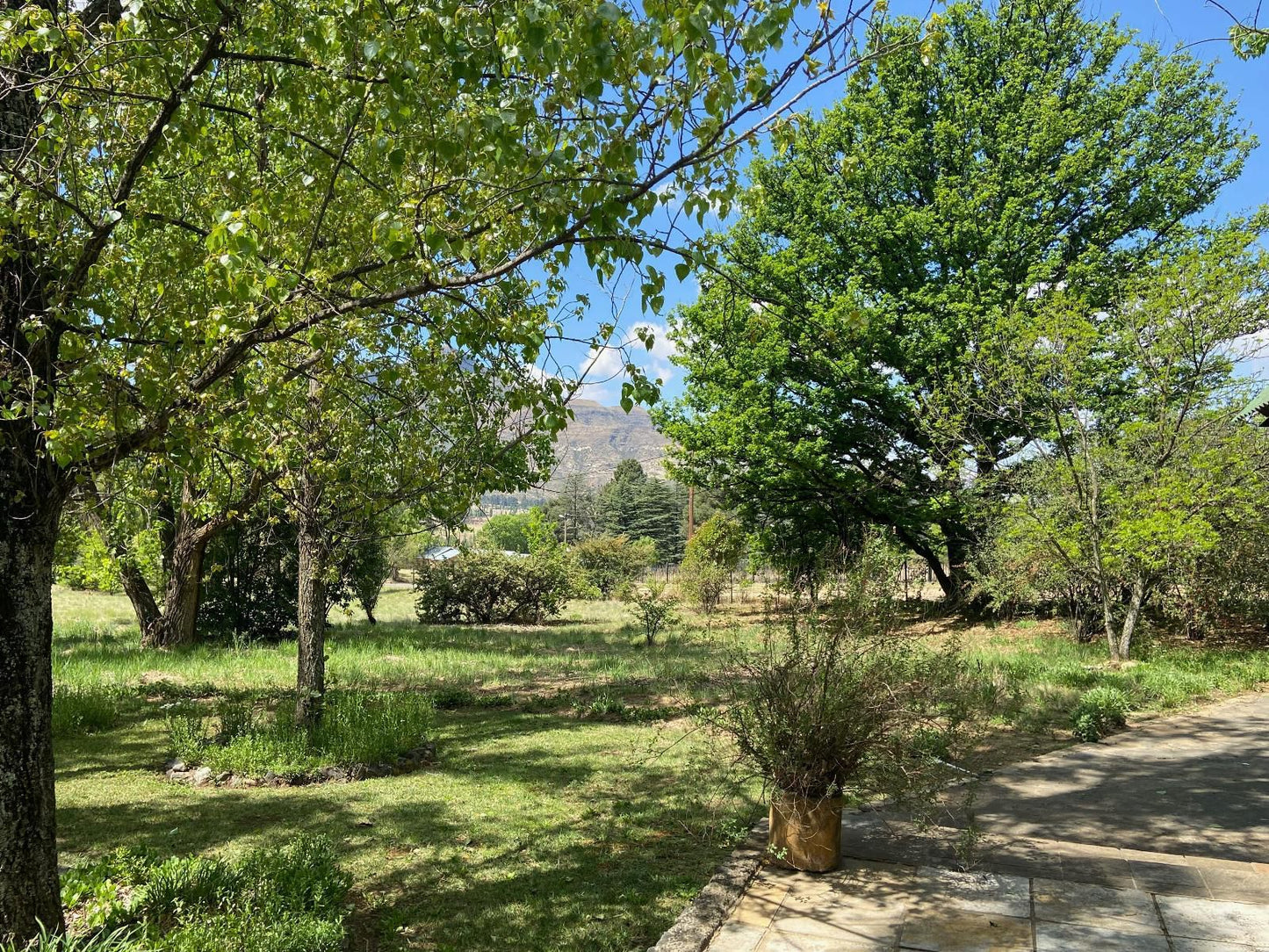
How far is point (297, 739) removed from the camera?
7.05 m

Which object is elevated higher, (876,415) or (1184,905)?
(876,415)

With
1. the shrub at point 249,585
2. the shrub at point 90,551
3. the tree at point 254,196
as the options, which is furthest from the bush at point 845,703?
the shrub at point 249,585

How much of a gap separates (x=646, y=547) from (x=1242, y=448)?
72.6ft

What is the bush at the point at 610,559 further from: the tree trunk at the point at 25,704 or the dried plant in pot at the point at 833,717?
the tree trunk at the point at 25,704

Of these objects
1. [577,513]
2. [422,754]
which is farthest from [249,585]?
[577,513]

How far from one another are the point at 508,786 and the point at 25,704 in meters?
3.93

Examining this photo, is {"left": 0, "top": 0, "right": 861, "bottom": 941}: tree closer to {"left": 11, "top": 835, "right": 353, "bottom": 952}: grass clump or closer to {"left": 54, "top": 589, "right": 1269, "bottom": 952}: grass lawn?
{"left": 11, "top": 835, "right": 353, "bottom": 952}: grass clump

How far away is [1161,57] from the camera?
17.0 metres

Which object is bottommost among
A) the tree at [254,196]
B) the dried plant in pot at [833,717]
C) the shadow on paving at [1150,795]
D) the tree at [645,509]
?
the shadow on paving at [1150,795]

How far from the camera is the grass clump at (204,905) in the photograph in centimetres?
317

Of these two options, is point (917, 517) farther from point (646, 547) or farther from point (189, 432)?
point (189, 432)

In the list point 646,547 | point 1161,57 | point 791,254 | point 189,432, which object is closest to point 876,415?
point 791,254

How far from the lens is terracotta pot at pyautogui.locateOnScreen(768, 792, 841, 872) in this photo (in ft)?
14.3

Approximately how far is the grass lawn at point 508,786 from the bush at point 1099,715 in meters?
0.23
